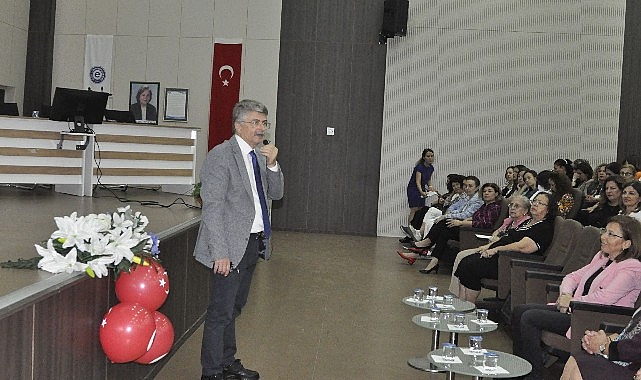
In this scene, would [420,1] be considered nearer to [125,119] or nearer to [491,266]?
[125,119]

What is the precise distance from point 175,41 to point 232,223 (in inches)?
409

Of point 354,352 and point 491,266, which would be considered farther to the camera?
point 491,266

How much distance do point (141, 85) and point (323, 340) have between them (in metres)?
9.33

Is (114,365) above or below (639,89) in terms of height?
below

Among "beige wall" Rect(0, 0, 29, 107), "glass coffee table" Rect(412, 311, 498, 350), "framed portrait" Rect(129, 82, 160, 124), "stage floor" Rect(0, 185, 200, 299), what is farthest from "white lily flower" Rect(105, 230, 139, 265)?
"beige wall" Rect(0, 0, 29, 107)

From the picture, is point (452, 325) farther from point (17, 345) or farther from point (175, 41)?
point (175, 41)

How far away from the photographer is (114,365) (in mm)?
4117

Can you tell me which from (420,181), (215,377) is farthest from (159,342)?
(420,181)

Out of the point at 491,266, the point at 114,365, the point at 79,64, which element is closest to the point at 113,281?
the point at 114,365

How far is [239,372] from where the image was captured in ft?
15.9

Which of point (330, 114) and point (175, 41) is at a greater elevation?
point (175, 41)

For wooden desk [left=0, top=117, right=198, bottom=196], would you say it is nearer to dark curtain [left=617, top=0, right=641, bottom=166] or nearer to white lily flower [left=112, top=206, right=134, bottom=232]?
white lily flower [left=112, top=206, right=134, bottom=232]

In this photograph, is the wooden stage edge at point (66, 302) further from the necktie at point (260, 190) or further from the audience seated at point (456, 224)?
the audience seated at point (456, 224)

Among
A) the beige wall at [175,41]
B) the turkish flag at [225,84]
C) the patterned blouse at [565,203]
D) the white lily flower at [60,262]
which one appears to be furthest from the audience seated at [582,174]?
the white lily flower at [60,262]
